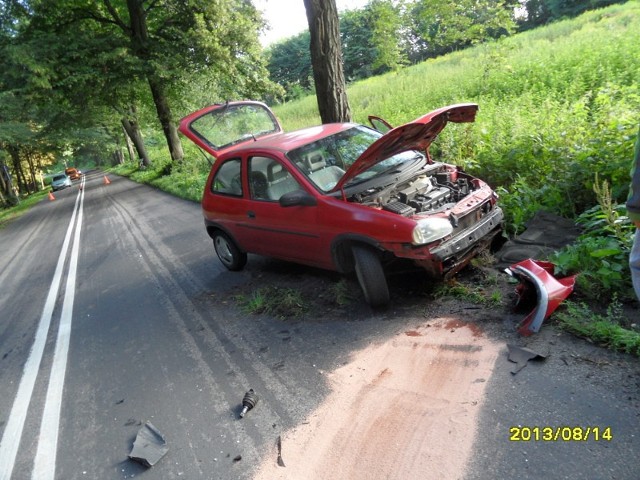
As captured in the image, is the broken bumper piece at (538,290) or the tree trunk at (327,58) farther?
the tree trunk at (327,58)

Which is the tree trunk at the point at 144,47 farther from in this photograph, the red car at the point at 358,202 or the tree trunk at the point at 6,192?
the tree trunk at the point at 6,192

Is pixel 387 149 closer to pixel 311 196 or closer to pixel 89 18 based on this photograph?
pixel 311 196

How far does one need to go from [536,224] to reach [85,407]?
4.94m

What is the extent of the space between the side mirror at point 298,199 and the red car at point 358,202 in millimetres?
11

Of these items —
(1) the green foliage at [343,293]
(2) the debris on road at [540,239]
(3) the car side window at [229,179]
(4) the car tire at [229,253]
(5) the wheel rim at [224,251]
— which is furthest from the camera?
(5) the wheel rim at [224,251]

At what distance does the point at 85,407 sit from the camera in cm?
376

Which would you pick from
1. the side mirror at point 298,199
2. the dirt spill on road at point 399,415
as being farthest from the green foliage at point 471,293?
the side mirror at point 298,199

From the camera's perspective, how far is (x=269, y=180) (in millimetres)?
5066

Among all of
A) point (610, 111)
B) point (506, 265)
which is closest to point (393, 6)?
point (610, 111)

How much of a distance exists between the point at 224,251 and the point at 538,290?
437cm

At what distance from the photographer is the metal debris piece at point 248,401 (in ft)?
10.6

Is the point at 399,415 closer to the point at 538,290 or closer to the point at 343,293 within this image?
the point at 538,290

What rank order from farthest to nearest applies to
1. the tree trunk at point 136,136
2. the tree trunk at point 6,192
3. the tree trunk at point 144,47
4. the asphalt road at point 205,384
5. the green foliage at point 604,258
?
→ the tree trunk at point 136,136
the tree trunk at point 6,192
the tree trunk at point 144,47
the green foliage at point 604,258
the asphalt road at point 205,384
